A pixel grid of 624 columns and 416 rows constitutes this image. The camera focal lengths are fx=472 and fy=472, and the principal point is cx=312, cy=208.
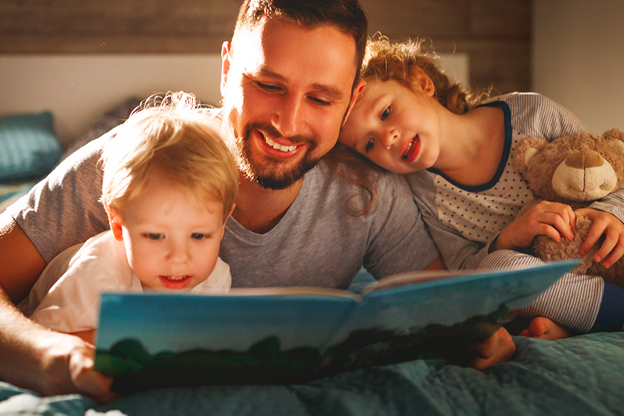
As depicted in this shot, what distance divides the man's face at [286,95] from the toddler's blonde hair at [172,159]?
126 mm

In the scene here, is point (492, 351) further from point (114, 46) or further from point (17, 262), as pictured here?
Result: point (114, 46)

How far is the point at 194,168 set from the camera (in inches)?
31.3

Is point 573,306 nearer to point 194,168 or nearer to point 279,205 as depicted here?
point 279,205

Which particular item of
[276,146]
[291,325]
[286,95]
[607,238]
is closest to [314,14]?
[286,95]

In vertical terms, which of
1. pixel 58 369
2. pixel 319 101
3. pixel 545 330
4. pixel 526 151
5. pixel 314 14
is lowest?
pixel 545 330

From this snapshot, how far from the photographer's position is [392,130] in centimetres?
117

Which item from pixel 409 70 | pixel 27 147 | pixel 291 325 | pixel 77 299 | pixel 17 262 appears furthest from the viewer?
pixel 27 147

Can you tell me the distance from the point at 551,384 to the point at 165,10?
2444 millimetres

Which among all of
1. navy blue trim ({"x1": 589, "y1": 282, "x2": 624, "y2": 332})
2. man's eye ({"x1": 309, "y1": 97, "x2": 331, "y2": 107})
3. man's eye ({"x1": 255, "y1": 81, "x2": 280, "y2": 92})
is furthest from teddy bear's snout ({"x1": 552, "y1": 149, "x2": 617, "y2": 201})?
man's eye ({"x1": 255, "y1": 81, "x2": 280, "y2": 92})

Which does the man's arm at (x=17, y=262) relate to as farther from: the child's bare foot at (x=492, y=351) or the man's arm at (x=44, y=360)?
the child's bare foot at (x=492, y=351)

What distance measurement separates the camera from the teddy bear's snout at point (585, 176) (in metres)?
1.05

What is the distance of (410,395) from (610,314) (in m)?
0.55

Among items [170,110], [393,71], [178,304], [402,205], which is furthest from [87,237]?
[393,71]

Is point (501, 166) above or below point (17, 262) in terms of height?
above
